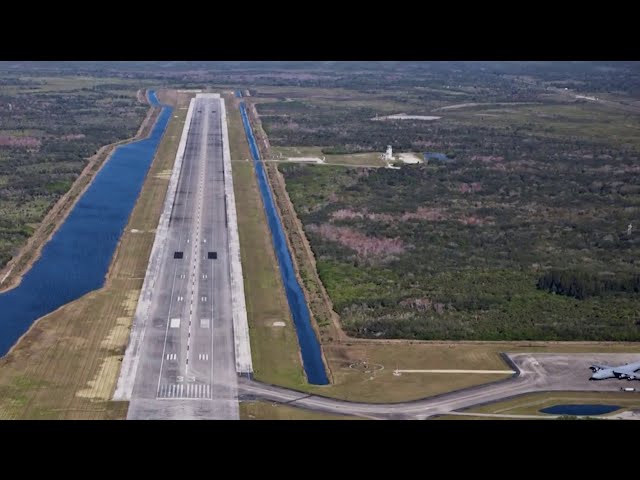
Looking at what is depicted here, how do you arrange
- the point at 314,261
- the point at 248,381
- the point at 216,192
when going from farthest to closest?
the point at 216,192
the point at 314,261
the point at 248,381

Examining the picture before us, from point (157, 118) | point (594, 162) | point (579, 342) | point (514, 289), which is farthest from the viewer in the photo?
point (157, 118)

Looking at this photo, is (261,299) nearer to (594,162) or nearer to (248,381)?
(248,381)

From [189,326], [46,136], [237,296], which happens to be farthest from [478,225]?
[46,136]

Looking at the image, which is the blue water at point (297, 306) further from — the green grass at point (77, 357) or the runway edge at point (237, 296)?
the green grass at point (77, 357)

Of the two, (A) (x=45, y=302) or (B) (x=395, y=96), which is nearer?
(A) (x=45, y=302)

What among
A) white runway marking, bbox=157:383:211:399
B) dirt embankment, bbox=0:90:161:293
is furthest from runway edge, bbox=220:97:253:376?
dirt embankment, bbox=0:90:161:293

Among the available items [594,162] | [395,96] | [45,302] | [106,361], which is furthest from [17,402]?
[395,96]

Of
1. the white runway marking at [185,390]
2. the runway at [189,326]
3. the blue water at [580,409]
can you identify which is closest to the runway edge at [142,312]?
the runway at [189,326]
